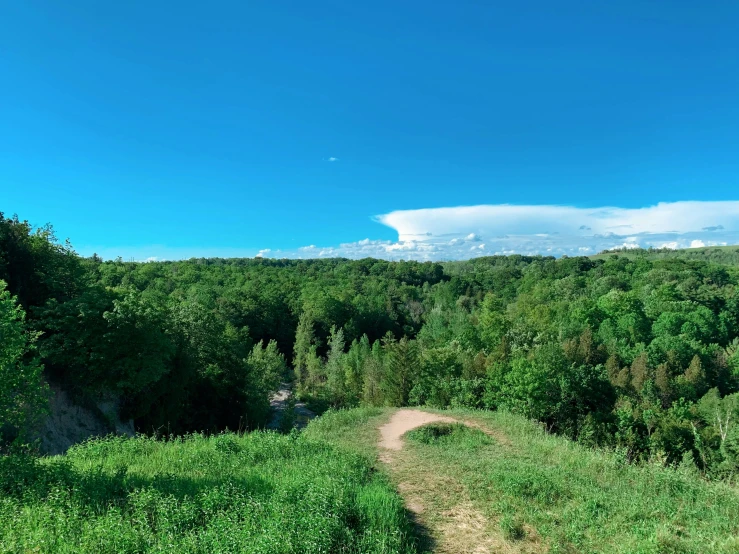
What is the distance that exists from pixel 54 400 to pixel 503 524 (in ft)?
63.2

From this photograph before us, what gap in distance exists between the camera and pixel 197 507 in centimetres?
635

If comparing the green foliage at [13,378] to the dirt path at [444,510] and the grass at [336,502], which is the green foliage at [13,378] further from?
the dirt path at [444,510]

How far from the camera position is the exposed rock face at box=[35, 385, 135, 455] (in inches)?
629

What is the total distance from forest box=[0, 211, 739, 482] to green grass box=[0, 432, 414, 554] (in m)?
1.66

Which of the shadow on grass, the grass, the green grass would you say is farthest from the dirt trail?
the shadow on grass

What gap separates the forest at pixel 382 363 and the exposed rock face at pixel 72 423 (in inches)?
22.2

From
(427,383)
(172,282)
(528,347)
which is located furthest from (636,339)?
(172,282)

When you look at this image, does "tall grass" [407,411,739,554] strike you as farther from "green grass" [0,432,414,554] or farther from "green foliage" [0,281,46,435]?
"green foliage" [0,281,46,435]

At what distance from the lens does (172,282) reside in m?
70.3

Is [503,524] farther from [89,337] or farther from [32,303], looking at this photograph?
[32,303]

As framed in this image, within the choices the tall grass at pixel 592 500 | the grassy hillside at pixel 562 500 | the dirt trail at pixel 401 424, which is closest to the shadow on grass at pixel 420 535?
the grassy hillside at pixel 562 500

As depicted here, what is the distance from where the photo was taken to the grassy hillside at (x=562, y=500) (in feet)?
20.6

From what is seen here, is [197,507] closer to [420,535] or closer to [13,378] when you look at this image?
[420,535]

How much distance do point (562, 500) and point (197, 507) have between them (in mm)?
6531
